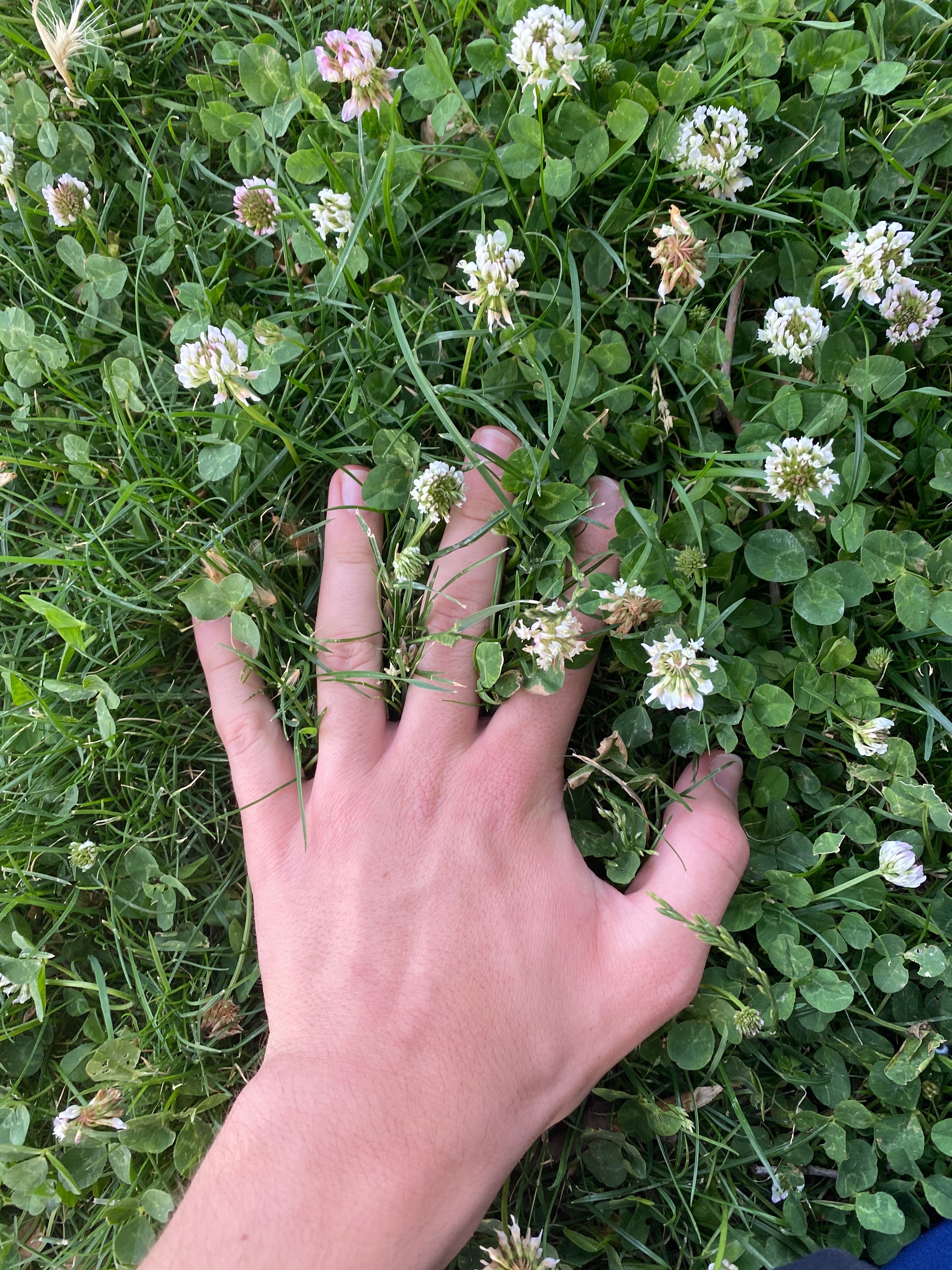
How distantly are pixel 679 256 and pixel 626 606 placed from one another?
66 cm

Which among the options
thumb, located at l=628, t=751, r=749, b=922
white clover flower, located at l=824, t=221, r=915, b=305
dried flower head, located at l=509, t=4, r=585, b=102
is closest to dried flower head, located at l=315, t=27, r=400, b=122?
dried flower head, located at l=509, t=4, r=585, b=102

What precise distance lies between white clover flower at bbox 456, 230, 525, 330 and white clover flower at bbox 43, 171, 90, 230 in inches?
36.5

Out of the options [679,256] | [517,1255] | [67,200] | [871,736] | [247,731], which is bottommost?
[517,1255]

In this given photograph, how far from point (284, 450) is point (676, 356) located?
2.73 ft

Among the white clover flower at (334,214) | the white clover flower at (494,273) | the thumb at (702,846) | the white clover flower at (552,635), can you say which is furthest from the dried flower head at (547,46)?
the thumb at (702,846)

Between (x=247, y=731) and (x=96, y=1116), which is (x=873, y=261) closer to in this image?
(x=247, y=731)

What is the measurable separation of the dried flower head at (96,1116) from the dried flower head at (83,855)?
1.55 feet

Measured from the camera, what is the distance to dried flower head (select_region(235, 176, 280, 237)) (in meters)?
1.87

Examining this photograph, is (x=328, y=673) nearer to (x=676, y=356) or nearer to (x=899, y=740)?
(x=676, y=356)

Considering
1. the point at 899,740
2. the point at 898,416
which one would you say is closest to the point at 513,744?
the point at 899,740

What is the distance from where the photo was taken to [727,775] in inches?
75.0

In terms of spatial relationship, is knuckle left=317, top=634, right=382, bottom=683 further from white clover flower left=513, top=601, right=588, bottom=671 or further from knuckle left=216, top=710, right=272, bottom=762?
white clover flower left=513, top=601, right=588, bottom=671

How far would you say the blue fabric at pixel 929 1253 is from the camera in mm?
1871

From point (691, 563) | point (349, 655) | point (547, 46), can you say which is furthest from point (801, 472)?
point (349, 655)
